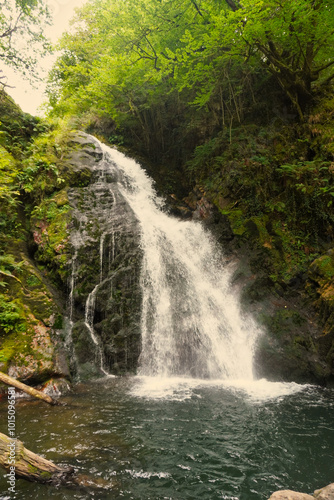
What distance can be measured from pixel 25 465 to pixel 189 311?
6024 mm

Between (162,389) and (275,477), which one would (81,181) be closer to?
(162,389)

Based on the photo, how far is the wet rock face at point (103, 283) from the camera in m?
7.61

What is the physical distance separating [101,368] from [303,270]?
673 centimetres

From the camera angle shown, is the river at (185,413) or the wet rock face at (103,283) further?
the wet rock face at (103,283)

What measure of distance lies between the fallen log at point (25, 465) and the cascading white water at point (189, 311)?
173 inches

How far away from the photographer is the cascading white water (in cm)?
748

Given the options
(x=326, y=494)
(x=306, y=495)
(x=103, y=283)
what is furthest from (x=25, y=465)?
(x=103, y=283)

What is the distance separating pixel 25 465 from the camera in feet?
9.29

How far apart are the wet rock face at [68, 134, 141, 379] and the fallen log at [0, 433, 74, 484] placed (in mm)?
4098

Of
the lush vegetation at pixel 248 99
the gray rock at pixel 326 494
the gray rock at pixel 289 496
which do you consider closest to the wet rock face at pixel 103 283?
the lush vegetation at pixel 248 99

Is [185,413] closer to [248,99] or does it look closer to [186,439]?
[186,439]

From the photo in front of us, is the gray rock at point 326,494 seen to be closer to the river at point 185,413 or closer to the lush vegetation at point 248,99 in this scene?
the river at point 185,413

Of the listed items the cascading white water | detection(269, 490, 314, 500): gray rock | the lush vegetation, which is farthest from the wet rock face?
detection(269, 490, 314, 500): gray rock

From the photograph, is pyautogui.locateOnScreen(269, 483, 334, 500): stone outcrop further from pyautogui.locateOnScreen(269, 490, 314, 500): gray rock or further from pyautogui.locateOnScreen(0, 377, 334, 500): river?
pyautogui.locateOnScreen(0, 377, 334, 500): river
